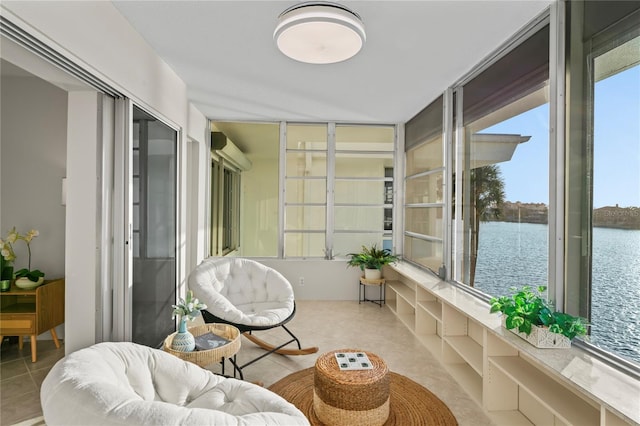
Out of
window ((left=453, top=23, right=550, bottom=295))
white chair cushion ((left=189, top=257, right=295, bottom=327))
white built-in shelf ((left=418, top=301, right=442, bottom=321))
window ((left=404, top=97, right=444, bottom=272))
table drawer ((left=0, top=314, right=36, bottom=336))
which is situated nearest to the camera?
→ window ((left=453, top=23, right=550, bottom=295))

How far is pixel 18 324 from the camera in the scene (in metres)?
2.91

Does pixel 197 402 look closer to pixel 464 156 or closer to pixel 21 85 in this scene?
pixel 464 156

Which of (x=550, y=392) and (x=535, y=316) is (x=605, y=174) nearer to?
(x=535, y=316)

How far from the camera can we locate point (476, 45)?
274cm

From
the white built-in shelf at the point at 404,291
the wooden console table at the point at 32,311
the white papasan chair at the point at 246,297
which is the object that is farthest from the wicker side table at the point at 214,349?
the white built-in shelf at the point at 404,291

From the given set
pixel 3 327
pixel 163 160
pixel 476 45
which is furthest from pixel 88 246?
pixel 476 45

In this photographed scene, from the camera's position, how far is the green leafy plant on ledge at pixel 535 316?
1.90 m

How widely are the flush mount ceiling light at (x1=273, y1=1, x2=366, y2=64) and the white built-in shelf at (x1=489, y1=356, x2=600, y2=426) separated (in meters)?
2.32

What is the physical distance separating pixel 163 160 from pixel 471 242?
2.95m

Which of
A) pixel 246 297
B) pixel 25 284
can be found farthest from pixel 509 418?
pixel 25 284

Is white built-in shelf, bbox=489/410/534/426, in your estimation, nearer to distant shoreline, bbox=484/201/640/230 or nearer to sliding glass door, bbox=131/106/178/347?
distant shoreline, bbox=484/201/640/230

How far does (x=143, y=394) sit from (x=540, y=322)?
2141 millimetres

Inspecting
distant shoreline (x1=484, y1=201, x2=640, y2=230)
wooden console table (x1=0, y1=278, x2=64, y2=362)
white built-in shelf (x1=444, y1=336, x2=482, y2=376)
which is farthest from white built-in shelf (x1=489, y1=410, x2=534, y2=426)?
wooden console table (x1=0, y1=278, x2=64, y2=362)

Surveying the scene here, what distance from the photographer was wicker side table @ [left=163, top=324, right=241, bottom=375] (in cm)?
223
